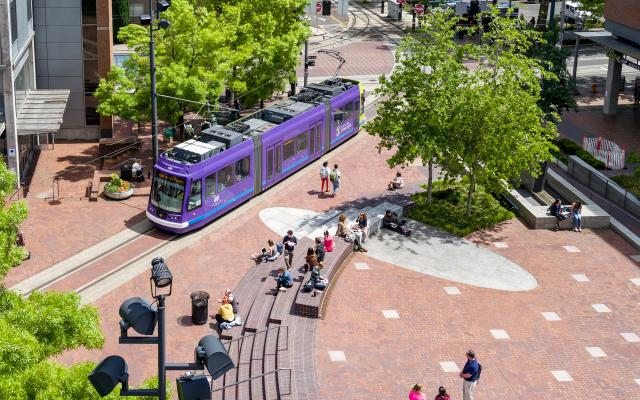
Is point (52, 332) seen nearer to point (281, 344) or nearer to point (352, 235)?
point (281, 344)

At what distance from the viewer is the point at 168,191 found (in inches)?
1486

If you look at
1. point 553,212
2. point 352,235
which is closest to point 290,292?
point 352,235

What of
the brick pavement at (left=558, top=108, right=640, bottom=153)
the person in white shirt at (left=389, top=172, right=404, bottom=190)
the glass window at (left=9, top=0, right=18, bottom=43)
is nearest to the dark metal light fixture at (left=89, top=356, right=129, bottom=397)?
the glass window at (left=9, top=0, right=18, bottom=43)

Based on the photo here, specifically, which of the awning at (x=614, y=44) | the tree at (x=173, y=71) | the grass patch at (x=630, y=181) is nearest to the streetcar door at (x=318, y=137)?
the tree at (x=173, y=71)

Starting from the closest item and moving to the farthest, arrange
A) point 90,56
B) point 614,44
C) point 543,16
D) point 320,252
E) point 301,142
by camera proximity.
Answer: point 320,252, point 301,142, point 90,56, point 614,44, point 543,16

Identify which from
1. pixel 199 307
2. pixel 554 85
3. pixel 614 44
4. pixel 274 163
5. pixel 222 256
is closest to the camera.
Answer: pixel 199 307

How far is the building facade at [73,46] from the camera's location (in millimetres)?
47656

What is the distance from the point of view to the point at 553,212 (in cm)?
4019

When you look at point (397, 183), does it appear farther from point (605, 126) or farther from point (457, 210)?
point (605, 126)

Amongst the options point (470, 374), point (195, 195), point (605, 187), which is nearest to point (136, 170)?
point (195, 195)

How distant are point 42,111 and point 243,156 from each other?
35.4 feet

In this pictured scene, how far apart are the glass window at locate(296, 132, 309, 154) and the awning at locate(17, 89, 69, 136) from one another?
37.1 feet

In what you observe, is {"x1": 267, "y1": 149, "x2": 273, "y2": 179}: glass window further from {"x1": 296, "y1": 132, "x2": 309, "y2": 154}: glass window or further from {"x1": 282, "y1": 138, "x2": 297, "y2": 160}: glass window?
{"x1": 296, "y1": 132, "x2": 309, "y2": 154}: glass window

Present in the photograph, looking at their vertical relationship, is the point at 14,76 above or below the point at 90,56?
above
